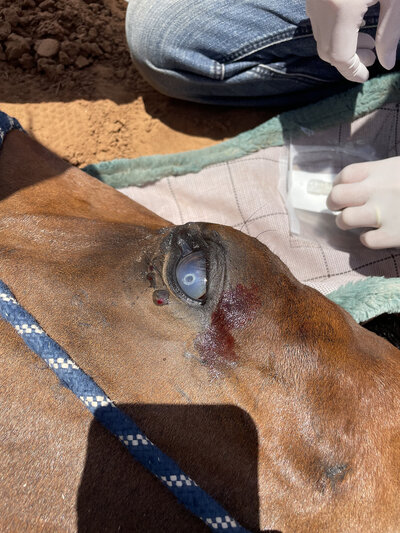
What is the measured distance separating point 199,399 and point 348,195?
94 cm

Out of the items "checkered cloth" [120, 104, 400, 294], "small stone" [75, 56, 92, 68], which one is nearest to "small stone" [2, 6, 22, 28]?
"small stone" [75, 56, 92, 68]

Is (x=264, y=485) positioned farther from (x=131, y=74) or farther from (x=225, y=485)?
(x=131, y=74)

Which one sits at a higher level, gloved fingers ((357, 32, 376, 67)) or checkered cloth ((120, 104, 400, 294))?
gloved fingers ((357, 32, 376, 67))

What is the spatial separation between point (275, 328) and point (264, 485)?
0.22 meters

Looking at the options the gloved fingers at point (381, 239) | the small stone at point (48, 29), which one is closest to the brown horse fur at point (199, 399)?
the gloved fingers at point (381, 239)

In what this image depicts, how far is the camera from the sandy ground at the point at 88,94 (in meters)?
1.70

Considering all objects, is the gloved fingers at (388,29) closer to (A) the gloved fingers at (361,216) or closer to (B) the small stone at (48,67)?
(A) the gloved fingers at (361,216)

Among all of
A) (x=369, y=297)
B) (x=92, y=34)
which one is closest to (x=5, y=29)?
(x=92, y=34)

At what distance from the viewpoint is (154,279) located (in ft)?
2.36

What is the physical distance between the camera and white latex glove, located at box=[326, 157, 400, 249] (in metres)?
1.32

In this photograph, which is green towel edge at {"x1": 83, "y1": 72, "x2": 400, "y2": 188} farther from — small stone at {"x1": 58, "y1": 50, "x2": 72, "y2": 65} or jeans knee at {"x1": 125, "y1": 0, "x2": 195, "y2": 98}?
small stone at {"x1": 58, "y1": 50, "x2": 72, "y2": 65}

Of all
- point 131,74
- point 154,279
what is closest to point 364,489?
point 154,279

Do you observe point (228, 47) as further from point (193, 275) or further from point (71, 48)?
point (193, 275)

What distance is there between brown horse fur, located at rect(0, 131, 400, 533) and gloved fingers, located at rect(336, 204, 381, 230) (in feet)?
2.17
